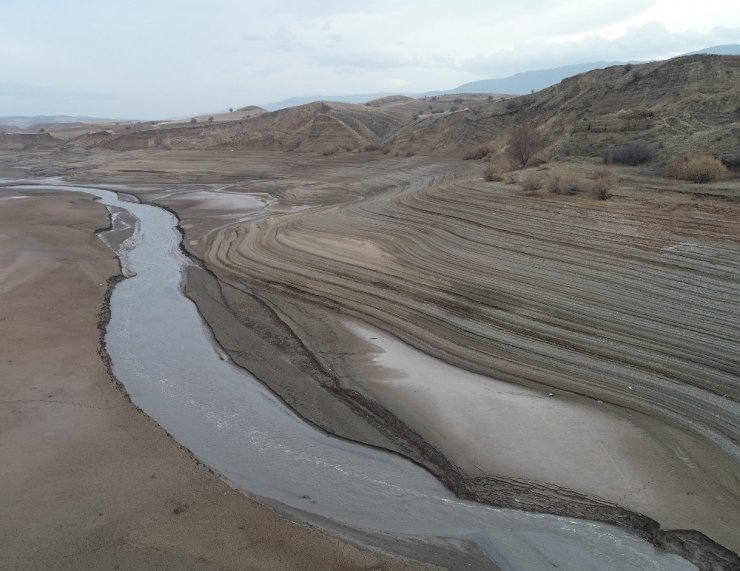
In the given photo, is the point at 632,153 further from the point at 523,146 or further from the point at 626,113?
the point at 523,146

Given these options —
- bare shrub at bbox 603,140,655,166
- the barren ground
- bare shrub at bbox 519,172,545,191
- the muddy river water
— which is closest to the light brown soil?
the muddy river water

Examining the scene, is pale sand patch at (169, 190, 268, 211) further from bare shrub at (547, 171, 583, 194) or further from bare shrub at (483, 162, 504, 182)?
bare shrub at (547, 171, 583, 194)

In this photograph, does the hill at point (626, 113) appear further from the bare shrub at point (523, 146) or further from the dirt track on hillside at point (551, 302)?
the dirt track on hillside at point (551, 302)

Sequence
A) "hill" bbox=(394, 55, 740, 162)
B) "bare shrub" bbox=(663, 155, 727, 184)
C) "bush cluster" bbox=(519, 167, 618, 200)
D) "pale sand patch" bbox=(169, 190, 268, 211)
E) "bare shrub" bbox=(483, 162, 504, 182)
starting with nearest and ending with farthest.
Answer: "bare shrub" bbox=(663, 155, 727, 184) → "bush cluster" bbox=(519, 167, 618, 200) → "hill" bbox=(394, 55, 740, 162) → "bare shrub" bbox=(483, 162, 504, 182) → "pale sand patch" bbox=(169, 190, 268, 211)

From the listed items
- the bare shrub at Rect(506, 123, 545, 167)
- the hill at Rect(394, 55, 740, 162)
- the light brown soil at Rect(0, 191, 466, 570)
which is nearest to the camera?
the light brown soil at Rect(0, 191, 466, 570)

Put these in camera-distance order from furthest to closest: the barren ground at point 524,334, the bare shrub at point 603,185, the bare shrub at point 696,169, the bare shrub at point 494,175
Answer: the bare shrub at point 494,175 → the bare shrub at point 603,185 → the bare shrub at point 696,169 → the barren ground at point 524,334

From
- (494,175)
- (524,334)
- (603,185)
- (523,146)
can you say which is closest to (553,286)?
(524,334)

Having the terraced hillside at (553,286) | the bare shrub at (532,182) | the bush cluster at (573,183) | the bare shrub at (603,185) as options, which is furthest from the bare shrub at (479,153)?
the bare shrub at (603,185)

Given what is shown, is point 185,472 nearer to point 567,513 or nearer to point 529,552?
point 529,552
